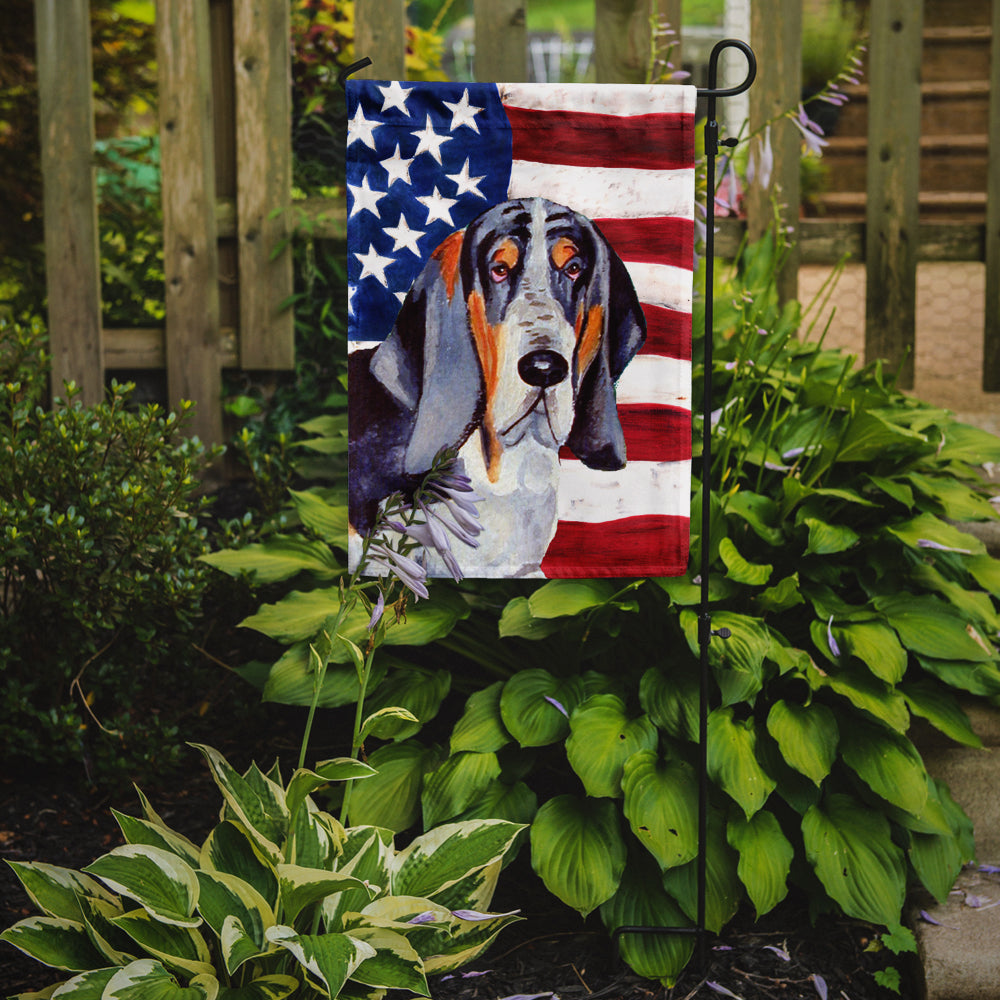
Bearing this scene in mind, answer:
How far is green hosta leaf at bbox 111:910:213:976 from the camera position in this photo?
1589mm

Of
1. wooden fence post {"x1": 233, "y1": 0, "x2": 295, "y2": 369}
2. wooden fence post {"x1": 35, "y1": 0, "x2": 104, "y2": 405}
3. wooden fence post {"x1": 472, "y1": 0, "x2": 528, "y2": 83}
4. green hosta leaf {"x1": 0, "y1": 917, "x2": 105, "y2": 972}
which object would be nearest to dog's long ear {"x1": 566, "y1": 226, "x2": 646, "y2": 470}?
green hosta leaf {"x1": 0, "y1": 917, "x2": 105, "y2": 972}

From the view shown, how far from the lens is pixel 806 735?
2119mm

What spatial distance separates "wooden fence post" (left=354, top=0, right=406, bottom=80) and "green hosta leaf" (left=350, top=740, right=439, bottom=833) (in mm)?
2188

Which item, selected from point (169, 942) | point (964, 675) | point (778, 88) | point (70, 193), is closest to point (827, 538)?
point (964, 675)

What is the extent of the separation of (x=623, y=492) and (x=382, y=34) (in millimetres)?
2063

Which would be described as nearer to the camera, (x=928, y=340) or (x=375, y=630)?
(x=375, y=630)

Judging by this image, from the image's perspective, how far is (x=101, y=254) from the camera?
3.91m

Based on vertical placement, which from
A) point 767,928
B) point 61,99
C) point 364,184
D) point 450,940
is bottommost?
point 767,928

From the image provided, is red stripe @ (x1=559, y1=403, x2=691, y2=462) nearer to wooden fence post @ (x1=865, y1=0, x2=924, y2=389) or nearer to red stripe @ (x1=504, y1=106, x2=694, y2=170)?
red stripe @ (x1=504, y1=106, x2=694, y2=170)

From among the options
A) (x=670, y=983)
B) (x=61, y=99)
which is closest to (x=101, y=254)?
(x=61, y=99)

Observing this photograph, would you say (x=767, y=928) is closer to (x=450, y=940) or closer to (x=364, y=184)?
(x=450, y=940)

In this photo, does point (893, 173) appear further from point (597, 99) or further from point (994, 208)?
point (597, 99)

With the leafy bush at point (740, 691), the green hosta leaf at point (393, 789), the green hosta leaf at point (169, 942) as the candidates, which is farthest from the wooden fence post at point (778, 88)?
the green hosta leaf at point (169, 942)

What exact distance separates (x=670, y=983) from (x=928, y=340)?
464 centimetres
